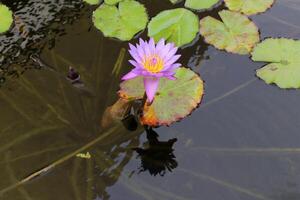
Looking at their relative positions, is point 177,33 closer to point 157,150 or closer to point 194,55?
point 194,55

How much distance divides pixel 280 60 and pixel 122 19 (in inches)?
26.7

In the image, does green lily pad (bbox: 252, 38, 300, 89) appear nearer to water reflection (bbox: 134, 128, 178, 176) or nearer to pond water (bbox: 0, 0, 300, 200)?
pond water (bbox: 0, 0, 300, 200)

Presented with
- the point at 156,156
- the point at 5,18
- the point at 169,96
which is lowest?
the point at 156,156

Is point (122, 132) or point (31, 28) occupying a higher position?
point (31, 28)

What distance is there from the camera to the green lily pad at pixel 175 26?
6.51 ft

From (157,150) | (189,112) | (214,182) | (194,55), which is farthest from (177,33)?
(214,182)

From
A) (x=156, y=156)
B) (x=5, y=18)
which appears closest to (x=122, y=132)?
(x=156, y=156)

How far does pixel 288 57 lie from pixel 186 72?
417 millimetres

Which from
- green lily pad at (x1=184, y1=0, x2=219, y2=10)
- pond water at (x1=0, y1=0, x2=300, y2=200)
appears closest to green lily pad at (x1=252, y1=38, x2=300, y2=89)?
pond water at (x1=0, y1=0, x2=300, y2=200)

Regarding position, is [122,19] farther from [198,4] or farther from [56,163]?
[56,163]

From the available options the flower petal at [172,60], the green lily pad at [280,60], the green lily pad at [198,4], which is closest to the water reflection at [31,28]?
the green lily pad at [198,4]

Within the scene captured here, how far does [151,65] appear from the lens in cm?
149

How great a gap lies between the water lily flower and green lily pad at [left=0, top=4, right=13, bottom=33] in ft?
2.67

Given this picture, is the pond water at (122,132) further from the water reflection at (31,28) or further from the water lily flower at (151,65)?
the water lily flower at (151,65)
